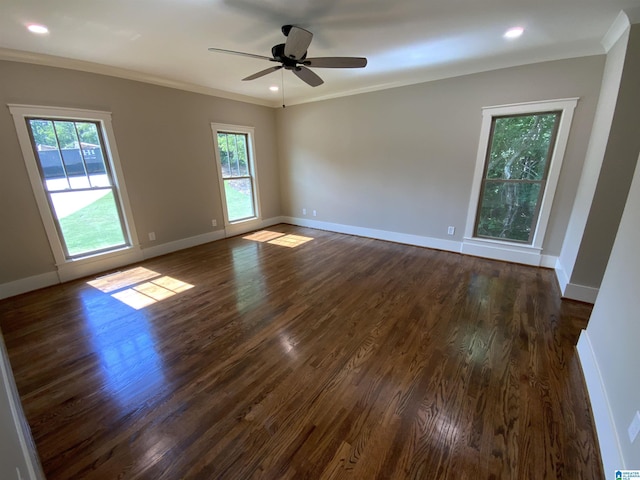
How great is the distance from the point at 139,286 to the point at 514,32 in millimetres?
5068

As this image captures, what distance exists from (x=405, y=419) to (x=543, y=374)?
1147 millimetres

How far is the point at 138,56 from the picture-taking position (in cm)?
312

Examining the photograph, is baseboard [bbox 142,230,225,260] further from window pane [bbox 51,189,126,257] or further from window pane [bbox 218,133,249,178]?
window pane [bbox 218,133,249,178]

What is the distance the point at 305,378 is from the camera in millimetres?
1894

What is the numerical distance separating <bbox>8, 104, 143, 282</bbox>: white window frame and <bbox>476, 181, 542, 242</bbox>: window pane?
5.38m

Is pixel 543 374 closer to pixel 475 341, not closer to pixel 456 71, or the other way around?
pixel 475 341

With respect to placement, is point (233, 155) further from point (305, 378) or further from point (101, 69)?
point (305, 378)

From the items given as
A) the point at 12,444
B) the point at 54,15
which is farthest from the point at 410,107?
the point at 12,444

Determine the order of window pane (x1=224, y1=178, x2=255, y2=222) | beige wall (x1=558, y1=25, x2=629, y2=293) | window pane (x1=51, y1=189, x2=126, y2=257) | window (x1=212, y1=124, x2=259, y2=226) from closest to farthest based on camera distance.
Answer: beige wall (x1=558, y1=25, x2=629, y2=293), window pane (x1=51, y1=189, x2=126, y2=257), window (x1=212, y1=124, x2=259, y2=226), window pane (x1=224, y1=178, x2=255, y2=222)

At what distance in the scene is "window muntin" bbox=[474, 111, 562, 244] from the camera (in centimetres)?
349

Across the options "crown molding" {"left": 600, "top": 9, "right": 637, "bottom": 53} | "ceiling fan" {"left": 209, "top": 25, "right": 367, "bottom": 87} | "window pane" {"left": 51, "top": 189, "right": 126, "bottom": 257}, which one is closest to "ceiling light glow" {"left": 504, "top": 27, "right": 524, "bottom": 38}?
"crown molding" {"left": 600, "top": 9, "right": 637, "bottom": 53}

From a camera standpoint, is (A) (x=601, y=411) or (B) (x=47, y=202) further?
(B) (x=47, y=202)

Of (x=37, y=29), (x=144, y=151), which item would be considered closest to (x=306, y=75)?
(x=37, y=29)

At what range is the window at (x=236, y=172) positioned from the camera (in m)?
5.05
